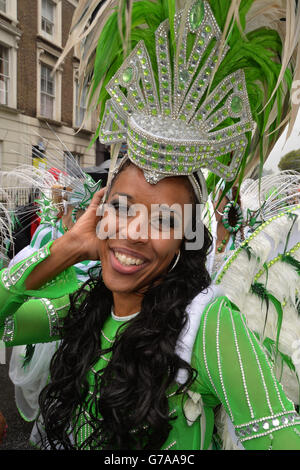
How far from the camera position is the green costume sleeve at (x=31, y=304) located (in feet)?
4.45

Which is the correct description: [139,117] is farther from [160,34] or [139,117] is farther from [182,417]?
[182,417]

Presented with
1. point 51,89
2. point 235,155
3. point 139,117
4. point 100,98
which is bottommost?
point 235,155

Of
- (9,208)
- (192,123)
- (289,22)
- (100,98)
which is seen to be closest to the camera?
(289,22)

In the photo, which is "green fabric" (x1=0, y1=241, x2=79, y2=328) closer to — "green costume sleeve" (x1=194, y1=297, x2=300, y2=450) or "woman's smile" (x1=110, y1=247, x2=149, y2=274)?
"woman's smile" (x1=110, y1=247, x2=149, y2=274)

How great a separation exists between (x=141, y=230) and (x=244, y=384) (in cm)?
54

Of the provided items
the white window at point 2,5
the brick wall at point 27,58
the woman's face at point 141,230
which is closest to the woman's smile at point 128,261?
the woman's face at point 141,230

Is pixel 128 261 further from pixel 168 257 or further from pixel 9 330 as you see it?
pixel 9 330

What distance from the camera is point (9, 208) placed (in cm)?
379

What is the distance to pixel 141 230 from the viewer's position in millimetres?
1177

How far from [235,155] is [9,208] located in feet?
9.87

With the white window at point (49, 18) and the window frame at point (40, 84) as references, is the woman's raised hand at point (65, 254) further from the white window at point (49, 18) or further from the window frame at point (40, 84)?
the white window at point (49, 18)

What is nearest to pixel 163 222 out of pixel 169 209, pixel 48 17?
pixel 169 209

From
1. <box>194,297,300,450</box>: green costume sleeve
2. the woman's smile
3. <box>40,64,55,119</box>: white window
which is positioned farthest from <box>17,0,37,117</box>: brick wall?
<box>194,297,300,450</box>: green costume sleeve
